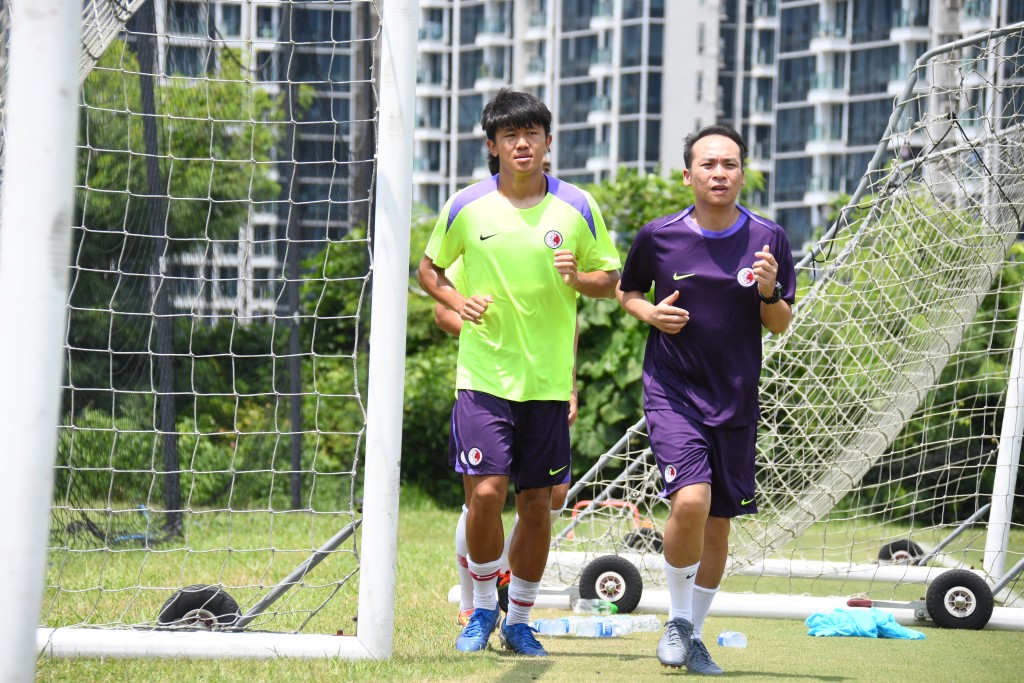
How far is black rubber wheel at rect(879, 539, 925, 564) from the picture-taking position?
812cm

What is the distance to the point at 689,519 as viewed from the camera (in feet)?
14.5

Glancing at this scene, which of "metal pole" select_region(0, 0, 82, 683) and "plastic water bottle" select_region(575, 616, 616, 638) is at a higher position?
"metal pole" select_region(0, 0, 82, 683)

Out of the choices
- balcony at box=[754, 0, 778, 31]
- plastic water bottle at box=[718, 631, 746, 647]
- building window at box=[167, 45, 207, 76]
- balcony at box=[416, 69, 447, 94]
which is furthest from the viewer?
balcony at box=[416, 69, 447, 94]

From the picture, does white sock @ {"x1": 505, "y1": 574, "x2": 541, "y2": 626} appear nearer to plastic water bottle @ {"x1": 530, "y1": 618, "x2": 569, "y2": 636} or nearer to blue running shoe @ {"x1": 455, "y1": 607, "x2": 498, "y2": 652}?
blue running shoe @ {"x1": 455, "y1": 607, "x2": 498, "y2": 652}

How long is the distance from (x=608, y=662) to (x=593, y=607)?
1556mm

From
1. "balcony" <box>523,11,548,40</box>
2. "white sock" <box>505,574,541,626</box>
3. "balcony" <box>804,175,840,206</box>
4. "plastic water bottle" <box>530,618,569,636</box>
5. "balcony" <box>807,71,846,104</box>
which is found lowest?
"plastic water bottle" <box>530,618,569,636</box>

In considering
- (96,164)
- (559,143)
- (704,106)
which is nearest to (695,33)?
(704,106)

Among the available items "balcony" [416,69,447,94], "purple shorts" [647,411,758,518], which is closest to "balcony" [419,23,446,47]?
"balcony" [416,69,447,94]

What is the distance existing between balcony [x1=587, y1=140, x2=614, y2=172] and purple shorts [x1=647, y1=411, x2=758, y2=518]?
219ft

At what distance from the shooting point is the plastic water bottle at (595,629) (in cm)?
540

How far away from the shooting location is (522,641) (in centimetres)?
479

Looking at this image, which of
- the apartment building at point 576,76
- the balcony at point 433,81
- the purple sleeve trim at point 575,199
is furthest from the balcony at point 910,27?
the purple sleeve trim at point 575,199

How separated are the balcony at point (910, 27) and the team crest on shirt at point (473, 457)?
64.8 m

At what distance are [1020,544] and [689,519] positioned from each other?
624 centimetres
